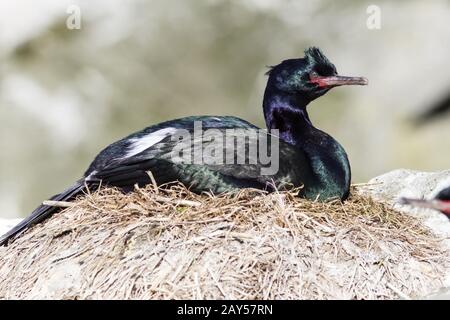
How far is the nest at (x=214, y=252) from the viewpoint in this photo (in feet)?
13.9

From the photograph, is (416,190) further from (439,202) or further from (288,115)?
(439,202)

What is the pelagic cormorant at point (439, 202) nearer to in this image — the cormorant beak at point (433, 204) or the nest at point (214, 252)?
the cormorant beak at point (433, 204)

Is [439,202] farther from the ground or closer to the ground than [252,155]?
closer to the ground

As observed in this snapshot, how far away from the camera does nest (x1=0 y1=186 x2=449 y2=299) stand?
4.23m

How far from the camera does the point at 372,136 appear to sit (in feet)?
37.4

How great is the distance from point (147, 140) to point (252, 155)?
764 millimetres

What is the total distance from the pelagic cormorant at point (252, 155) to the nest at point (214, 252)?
0.11 metres

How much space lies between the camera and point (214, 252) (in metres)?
4.36

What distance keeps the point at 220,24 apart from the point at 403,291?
769cm

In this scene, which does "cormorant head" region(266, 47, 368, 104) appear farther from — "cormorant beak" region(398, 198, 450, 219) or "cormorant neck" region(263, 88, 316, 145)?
"cormorant beak" region(398, 198, 450, 219)

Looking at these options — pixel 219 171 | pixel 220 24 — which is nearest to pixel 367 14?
pixel 220 24

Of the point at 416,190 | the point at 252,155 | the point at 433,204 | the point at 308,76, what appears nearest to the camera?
the point at 433,204

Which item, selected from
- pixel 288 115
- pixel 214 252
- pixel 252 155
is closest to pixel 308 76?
pixel 288 115
